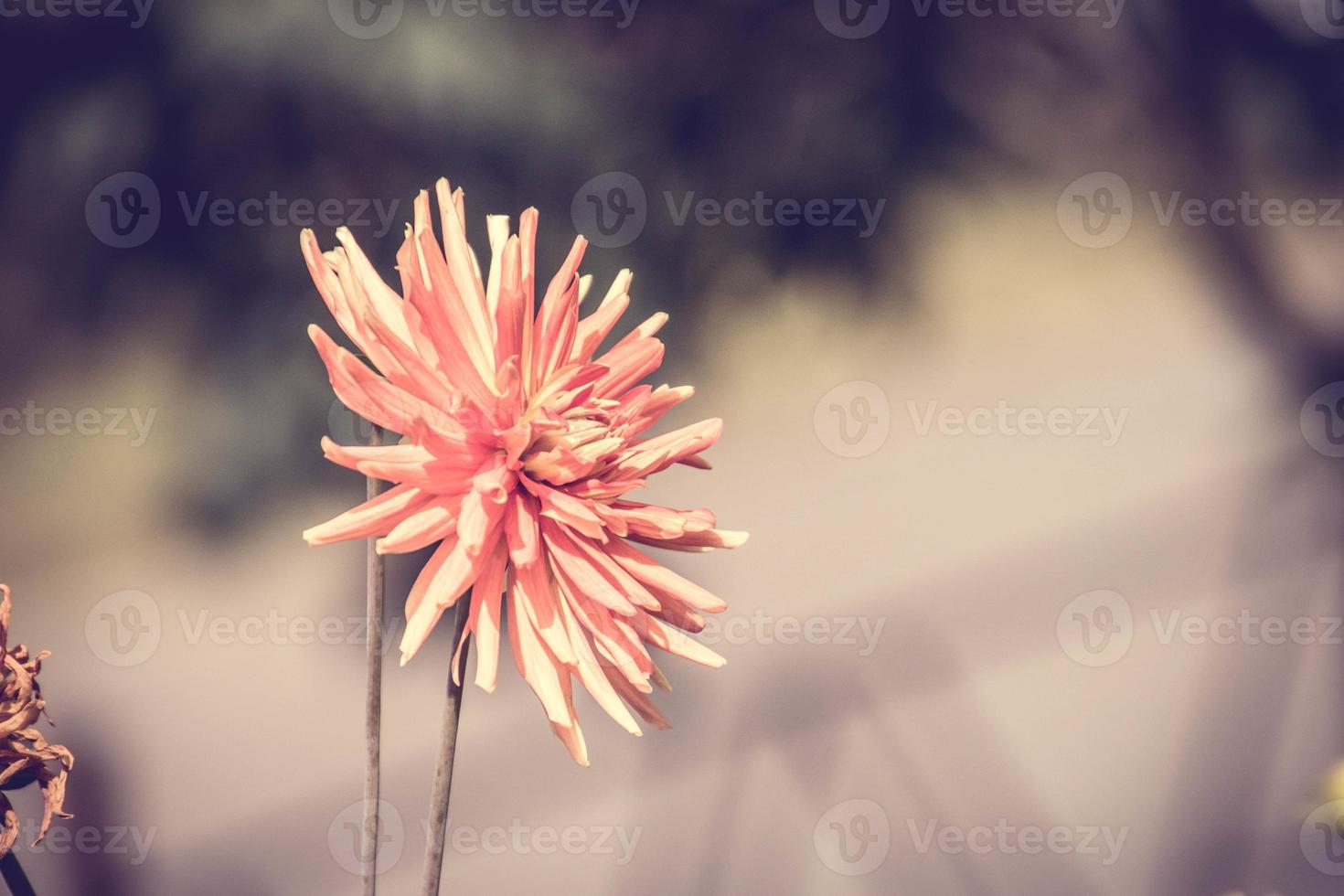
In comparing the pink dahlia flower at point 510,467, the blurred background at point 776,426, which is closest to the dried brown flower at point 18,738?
the pink dahlia flower at point 510,467

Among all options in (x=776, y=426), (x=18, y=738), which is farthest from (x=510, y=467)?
(x=776, y=426)

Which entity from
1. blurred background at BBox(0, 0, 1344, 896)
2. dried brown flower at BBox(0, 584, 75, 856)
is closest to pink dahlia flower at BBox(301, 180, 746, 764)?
dried brown flower at BBox(0, 584, 75, 856)

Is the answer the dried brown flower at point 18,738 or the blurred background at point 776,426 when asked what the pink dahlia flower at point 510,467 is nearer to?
the dried brown flower at point 18,738

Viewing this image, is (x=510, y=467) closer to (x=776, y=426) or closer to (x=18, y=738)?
(x=18, y=738)

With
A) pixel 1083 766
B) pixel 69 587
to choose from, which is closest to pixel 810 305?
pixel 1083 766

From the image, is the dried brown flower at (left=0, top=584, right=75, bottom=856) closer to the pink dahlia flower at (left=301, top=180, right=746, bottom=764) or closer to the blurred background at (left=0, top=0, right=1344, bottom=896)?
the pink dahlia flower at (left=301, top=180, right=746, bottom=764)

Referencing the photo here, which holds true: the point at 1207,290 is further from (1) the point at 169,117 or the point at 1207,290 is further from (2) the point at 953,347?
(1) the point at 169,117
